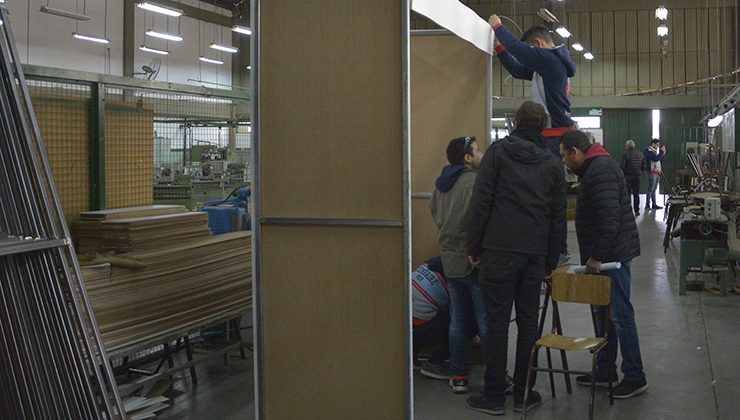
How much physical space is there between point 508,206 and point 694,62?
2407 cm

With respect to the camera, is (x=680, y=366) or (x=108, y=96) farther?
(x=680, y=366)

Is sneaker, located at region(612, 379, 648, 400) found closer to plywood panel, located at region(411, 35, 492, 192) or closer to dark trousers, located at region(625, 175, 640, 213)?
plywood panel, located at region(411, 35, 492, 192)

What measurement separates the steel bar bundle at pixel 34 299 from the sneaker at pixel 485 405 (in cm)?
228

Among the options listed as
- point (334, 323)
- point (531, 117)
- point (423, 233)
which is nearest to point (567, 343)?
point (531, 117)

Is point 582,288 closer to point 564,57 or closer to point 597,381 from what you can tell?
point 597,381

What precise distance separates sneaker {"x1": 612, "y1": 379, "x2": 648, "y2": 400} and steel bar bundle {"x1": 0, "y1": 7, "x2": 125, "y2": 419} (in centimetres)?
320

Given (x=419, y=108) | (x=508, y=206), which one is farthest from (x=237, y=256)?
(x=508, y=206)

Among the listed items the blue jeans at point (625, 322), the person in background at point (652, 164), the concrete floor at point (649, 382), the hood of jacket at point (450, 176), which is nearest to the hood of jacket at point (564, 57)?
the hood of jacket at point (450, 176)

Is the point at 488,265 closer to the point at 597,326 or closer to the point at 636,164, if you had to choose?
the point at 597,326

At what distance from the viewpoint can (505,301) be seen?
4.24m

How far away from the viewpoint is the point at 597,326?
4906 millimetres

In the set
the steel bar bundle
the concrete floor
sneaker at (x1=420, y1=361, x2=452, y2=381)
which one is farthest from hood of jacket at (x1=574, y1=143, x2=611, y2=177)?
the steel bar bundle

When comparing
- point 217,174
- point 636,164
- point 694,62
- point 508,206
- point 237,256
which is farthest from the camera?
point 694,62

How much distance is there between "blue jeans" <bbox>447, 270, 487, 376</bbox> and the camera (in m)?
4.64
